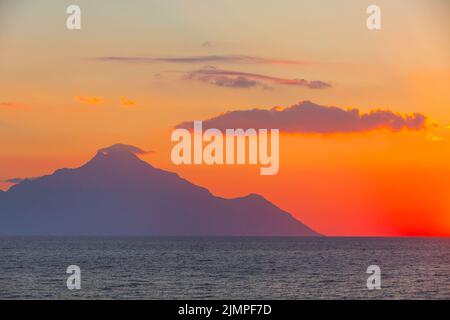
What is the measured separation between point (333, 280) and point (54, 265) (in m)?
35.6

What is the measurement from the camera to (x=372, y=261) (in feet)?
348

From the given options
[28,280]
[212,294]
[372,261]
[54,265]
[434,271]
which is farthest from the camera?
[372,261]

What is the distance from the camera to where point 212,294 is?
58.1 meters

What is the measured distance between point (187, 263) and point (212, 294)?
127 feet
